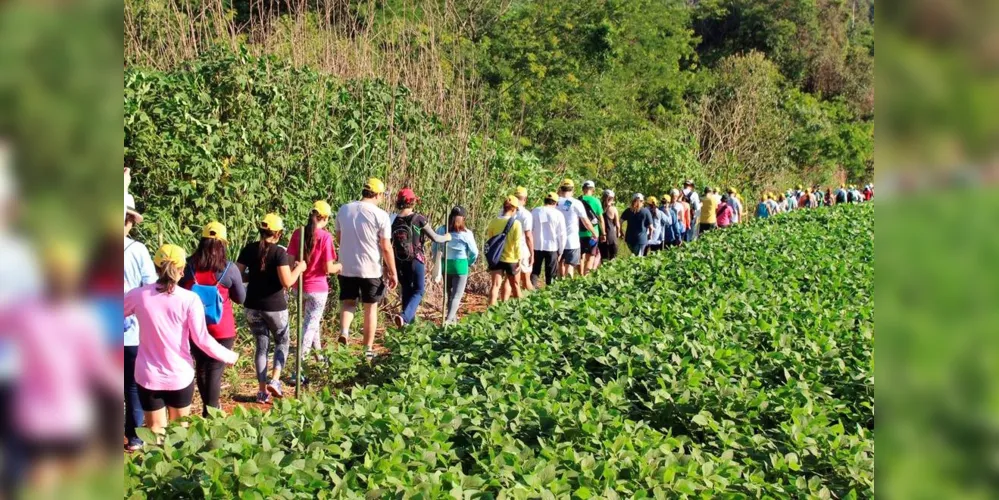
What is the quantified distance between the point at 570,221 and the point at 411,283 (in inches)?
158

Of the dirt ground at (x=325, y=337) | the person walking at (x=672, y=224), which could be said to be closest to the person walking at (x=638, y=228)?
the person walking at (x=672, y=224)

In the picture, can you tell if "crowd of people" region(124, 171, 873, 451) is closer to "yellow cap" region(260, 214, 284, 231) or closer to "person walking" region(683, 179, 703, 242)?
"yellow cap" region(260, 214, 284, 231)

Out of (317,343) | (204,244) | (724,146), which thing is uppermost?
(724,146)

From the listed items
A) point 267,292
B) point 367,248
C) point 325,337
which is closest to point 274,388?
point 267,292

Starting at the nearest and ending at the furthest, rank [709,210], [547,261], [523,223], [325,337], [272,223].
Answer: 1. [272,223]
2. [325,337]
3. [523,223]
4. [547,261]
5. [709,210]

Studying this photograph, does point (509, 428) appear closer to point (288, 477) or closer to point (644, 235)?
point (288, 477)

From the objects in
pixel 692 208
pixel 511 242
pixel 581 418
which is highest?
pixel 692 208

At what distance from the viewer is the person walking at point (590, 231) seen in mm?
15406

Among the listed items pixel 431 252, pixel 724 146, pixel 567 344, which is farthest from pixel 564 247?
pixel 724 146

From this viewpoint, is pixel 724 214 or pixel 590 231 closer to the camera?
pixel 590 231

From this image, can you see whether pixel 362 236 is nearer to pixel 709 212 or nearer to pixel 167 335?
pixel 167 335

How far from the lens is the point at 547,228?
44.2 feet

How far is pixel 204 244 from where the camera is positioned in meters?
7.08
